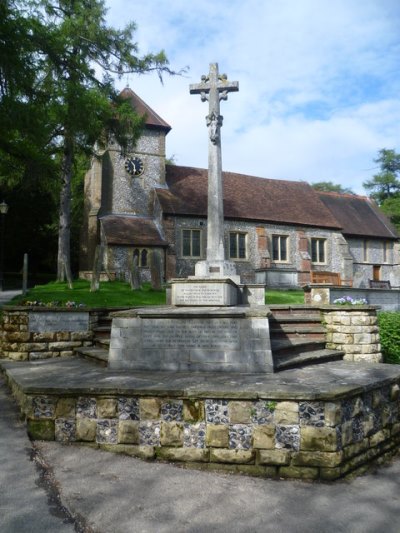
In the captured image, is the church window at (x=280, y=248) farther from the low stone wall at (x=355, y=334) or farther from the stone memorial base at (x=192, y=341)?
the stone memorial base at (x=192, y=341)

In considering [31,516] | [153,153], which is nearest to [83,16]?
[153,153]

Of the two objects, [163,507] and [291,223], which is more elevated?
[291,223]

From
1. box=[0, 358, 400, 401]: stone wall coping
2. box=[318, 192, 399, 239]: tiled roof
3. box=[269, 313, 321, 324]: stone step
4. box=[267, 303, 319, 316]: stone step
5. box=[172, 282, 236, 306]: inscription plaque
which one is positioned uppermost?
box=[318, 192, 399, 239]: tiled roof

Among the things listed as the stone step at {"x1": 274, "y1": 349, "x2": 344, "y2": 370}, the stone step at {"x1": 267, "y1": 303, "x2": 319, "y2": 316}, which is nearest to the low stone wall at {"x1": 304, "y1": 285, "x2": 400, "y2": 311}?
the stone step at {"x1": 267, "y1": 303, "x2": 319, "y2": 316}

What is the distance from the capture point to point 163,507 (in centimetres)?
341

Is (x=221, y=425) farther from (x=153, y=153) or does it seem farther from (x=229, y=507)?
(x=153, y=153)

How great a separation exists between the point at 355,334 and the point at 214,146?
229 inches

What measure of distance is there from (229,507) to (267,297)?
1492 centimetres

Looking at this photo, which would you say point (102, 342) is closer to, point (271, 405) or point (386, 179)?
point (271, 405)

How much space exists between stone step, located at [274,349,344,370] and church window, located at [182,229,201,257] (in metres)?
21.7

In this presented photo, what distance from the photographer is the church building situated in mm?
27078

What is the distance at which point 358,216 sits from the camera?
37.0m

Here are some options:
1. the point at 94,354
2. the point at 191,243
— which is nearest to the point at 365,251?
the point at 191,243

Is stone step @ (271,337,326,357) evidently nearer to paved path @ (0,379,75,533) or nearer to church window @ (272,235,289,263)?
paved path @ (0,379,75,533)
